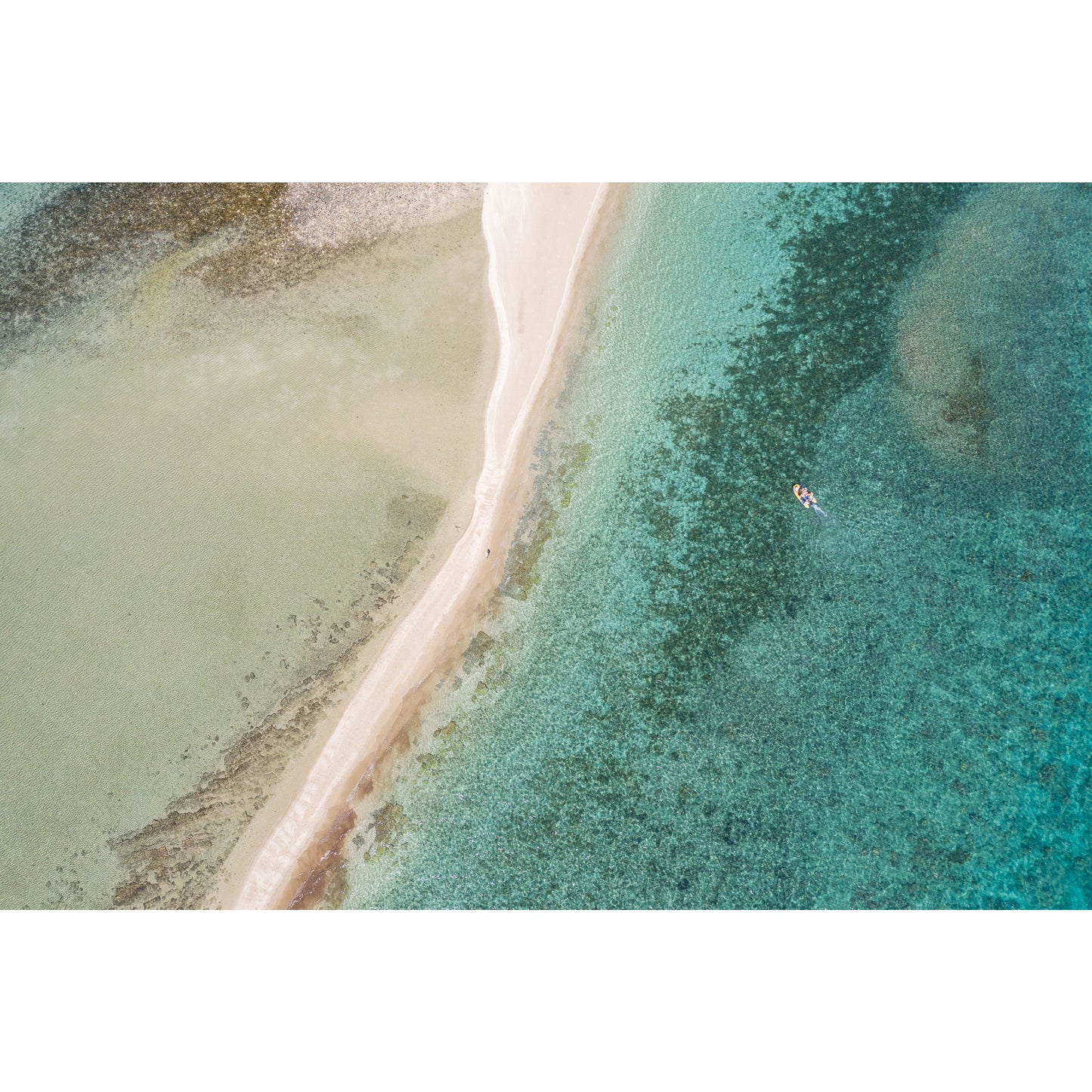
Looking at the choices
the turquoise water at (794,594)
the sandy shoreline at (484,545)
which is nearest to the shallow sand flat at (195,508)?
the sandy shoreline at (484,545)

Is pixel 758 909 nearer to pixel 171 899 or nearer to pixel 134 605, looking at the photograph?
pixel 171 899

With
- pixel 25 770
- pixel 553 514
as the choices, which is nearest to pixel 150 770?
pixel 25 770

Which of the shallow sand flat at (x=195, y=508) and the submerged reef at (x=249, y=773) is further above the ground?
the shallow sand flat at (x=195, y=508)

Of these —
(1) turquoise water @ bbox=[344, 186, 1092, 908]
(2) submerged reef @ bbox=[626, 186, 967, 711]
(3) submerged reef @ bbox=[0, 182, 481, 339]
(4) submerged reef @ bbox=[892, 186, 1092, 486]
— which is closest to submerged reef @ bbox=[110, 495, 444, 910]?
(1) turquoise water @ bbox=[344, 186, 1092, 908]

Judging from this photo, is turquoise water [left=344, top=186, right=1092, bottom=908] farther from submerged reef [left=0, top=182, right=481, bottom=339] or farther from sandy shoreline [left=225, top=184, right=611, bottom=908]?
submerged reef [left=0, top=182, right=481, bottom=339]

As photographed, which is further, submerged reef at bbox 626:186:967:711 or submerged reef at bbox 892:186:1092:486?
submerged reef at bbox 892:186:1092:486

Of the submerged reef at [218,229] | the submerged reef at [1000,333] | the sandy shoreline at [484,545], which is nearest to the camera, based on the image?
the sandy shoreline at [484,545]

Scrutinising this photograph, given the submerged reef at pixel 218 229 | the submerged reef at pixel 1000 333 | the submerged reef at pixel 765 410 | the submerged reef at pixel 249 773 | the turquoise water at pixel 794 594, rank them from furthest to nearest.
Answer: the submerged reef at pixel 218 229 → the submerged reef at pixel 1000 333 → the submerged reef at pixel 765 410 → the submerged reef at pixel 249 773 → the turquoise water at pixel 794 594

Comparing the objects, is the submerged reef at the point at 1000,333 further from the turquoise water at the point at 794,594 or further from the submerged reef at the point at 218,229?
the submerged reef at the point at 218,229
